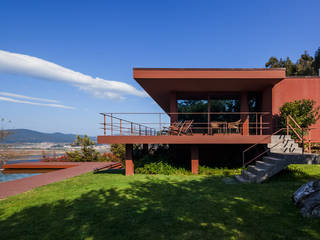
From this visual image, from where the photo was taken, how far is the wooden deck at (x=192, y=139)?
860 cm

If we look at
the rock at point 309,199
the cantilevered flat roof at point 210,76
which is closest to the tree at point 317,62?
the cantilevered flat roof at point 210,76

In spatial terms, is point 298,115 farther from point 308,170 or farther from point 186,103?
point 186,103

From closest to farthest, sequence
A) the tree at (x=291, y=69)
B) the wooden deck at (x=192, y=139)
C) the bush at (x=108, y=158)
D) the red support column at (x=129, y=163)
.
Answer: the wooden deck at (x=192, y=139)
the red support column at (x=129, y=163)
the bush at (x=108, y=158)
the tree at (x=291, y=69)

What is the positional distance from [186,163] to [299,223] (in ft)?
22.8

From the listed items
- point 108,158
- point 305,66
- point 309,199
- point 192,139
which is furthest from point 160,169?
point 305,66

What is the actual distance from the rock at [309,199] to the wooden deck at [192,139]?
14.4 feet

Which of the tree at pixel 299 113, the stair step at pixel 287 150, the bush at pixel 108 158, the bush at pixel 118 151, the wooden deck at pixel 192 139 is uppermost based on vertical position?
the tree at pixel 299 113

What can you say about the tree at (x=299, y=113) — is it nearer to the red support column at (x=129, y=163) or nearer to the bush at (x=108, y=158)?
the red support column at (x=129, y=163)

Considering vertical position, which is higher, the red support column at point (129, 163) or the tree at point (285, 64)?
the tree at point (285, 64)

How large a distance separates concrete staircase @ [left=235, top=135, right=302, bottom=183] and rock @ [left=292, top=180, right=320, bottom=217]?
7.55ft

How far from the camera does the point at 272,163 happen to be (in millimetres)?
7062

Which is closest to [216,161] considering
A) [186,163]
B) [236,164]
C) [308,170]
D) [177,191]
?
[236,164]

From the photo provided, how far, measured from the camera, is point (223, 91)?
1162cm

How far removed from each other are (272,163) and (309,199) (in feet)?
10.9
